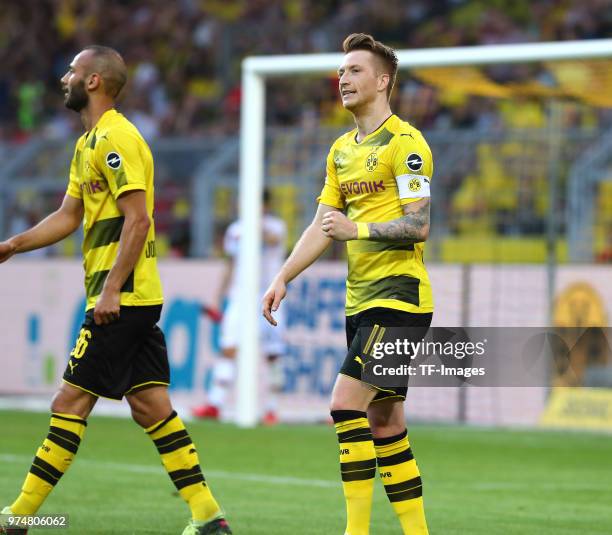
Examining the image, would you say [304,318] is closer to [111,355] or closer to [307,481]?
[307,481]

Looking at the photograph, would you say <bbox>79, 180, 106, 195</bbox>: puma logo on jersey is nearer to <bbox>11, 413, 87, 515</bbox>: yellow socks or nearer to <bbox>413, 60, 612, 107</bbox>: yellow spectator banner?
<bbox>11, 413, 87, 515</bbox>: yellow socks

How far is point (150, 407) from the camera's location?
603 centimetres

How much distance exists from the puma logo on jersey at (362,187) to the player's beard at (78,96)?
4.30 feet

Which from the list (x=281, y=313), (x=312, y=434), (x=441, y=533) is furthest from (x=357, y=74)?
(x=281, y=313)

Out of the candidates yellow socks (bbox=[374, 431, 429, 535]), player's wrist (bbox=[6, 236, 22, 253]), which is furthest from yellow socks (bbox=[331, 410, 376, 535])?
player's wrist (bbox=[6, 236, 22, 253])

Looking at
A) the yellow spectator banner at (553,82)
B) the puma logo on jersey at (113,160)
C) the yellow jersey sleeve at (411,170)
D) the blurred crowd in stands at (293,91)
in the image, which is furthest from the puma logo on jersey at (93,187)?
the blurred crowd in stands at (293,91)

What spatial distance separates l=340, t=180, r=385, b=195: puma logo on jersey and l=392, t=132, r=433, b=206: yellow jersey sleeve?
9 centimetres

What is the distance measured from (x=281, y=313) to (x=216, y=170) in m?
2.96

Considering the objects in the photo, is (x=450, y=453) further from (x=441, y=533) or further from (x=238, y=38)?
(x=238, y=38)

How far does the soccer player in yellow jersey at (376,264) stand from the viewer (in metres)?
5.39

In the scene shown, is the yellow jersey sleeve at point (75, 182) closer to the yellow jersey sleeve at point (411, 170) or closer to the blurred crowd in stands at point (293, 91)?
the yellow jersey sleeve at point (411, 170)

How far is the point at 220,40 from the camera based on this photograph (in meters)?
20.7

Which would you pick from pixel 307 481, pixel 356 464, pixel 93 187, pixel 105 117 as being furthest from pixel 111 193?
pixel 307 481

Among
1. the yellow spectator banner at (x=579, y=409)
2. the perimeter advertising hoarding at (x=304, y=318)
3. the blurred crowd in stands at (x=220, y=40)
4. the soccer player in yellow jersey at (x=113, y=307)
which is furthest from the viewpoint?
the blurred crowd in stands at (x=220, y=40)
